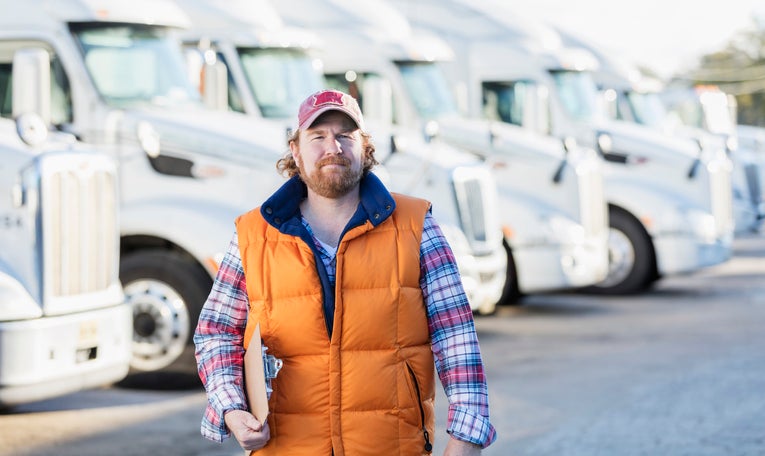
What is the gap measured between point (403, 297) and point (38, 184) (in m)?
4.51

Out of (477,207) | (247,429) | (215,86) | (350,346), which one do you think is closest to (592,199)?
(477,207)

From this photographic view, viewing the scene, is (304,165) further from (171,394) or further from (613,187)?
(613,187)

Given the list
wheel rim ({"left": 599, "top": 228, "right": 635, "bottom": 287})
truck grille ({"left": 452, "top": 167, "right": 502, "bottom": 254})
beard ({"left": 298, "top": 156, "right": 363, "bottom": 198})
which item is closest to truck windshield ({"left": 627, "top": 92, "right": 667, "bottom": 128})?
wheel rim ({"left": 599, "top": 228, "right": 635, "bottom": 287})

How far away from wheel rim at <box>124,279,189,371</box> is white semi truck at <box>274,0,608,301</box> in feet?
13.1

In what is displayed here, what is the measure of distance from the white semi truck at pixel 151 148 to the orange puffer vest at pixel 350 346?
5.78 metres

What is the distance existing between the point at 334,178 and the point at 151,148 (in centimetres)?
617

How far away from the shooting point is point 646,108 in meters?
19.4

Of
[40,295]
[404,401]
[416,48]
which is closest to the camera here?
[404,401]

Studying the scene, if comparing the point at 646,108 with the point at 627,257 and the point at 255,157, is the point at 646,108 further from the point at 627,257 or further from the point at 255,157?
the point at 255,157

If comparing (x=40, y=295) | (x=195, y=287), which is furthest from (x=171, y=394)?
(x=40, y=295)

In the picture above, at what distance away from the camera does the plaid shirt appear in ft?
12.5

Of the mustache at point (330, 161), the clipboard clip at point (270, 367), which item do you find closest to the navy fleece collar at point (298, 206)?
the mustache at point (330, 161)

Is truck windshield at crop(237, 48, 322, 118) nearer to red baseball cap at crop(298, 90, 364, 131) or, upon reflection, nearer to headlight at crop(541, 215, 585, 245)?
headlight at crop(541, 215, 585, 245)

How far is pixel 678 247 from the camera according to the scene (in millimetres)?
16406
